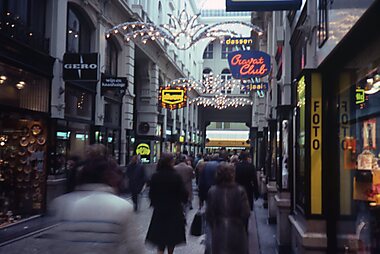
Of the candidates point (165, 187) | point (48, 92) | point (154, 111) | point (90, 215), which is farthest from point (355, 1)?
point (154, 111)

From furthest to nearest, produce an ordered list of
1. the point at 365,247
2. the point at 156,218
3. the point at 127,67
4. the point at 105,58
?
the point at 127,67 → the point at 105,58 → the point at 156,218 → the point at 365,247

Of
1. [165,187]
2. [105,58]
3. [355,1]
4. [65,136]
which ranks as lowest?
[165,187]

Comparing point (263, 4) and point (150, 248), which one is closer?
point (263, 4)

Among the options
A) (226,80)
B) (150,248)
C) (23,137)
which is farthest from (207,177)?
(226,80)

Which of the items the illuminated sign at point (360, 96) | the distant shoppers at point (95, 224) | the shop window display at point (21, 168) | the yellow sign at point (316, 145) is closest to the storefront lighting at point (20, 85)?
the shop window display at point (21, 168)

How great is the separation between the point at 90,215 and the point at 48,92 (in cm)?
1193

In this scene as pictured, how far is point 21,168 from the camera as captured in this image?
1420 cm

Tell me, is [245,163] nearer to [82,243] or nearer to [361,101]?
[361,101]

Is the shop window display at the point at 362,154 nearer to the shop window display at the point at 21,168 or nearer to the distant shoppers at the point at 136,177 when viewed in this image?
the distant shoppers at the point at 136,177

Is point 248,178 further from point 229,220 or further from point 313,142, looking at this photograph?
point 229,220

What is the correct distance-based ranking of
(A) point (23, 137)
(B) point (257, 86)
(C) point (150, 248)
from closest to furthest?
1. (C) point (150, 248)
2. (A) point (23, 137)
3. (B) point (257, 86)

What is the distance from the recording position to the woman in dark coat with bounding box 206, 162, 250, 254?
621 centimetres

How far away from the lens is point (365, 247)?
557cm

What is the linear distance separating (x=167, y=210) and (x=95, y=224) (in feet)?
13.5
